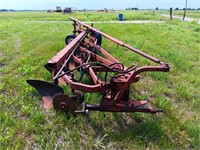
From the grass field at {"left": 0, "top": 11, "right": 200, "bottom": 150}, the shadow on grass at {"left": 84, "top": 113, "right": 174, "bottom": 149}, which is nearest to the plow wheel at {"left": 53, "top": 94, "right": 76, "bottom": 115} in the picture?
the grass field at {"left": 0, "top": 11, "right": 200, "bottom": 150}

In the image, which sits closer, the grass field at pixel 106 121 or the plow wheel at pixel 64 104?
the grass field at pixel 106 121

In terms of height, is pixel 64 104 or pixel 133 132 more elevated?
pixel 64 104

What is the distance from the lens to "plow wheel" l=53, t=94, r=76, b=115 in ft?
8.62

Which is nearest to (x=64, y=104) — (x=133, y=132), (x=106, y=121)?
(x=106, y=121)

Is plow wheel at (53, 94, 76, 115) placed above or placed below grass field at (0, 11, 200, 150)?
A: above

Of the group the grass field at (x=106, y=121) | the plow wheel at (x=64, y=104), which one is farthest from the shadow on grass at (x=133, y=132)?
the plow wheel at (x=64, y=104)

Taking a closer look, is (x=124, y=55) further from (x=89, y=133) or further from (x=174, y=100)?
(x=89, y=133)

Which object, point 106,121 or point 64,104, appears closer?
point 64,104

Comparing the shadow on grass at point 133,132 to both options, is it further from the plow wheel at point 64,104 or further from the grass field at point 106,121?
the plow wheel at point 64,104

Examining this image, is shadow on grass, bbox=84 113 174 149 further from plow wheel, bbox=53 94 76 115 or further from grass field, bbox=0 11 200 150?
plow wheel, bbox=53 94 76 115

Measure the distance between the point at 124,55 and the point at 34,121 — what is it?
10.7 feet

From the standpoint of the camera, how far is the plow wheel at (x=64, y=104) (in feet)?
8.62

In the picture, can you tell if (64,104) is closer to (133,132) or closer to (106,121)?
(106,121)

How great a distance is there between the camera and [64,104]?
2.67 metres
